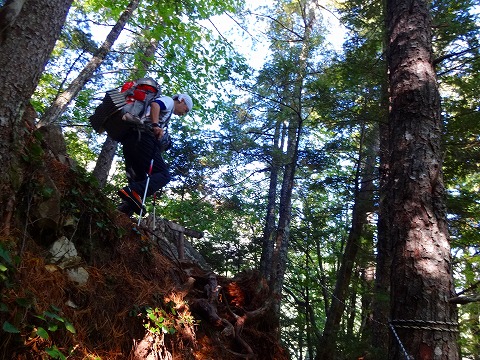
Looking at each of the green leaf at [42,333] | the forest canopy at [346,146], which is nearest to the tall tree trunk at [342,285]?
the forest canopy at [346,146]

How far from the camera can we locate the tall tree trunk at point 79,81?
7.60 meters

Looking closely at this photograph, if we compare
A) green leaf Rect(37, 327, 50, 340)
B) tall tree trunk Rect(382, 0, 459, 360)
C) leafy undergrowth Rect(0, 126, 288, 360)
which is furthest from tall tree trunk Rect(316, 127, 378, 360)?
green leaf Rect(37, 327, 50, 340)

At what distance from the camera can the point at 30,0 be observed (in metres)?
3.00

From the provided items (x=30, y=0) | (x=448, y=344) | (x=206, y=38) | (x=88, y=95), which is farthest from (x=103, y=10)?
(x=448, y=344)

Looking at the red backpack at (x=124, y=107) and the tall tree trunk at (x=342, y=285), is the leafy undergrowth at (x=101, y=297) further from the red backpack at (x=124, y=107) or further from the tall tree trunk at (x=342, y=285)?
the tall tree trunk at (x=342, y=285)

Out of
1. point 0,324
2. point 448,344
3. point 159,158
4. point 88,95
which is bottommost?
point 0,324

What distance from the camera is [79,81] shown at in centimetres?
809

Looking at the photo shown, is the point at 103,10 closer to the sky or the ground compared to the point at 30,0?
closer to the sky

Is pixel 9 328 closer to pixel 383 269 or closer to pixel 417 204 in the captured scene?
pixel 417 204

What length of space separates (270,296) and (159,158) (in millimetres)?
2610

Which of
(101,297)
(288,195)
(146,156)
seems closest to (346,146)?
(288,195)

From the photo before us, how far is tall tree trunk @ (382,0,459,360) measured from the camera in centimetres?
246

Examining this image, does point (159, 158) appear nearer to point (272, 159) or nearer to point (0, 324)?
point (0, 324)

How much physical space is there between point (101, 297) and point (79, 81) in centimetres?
659
